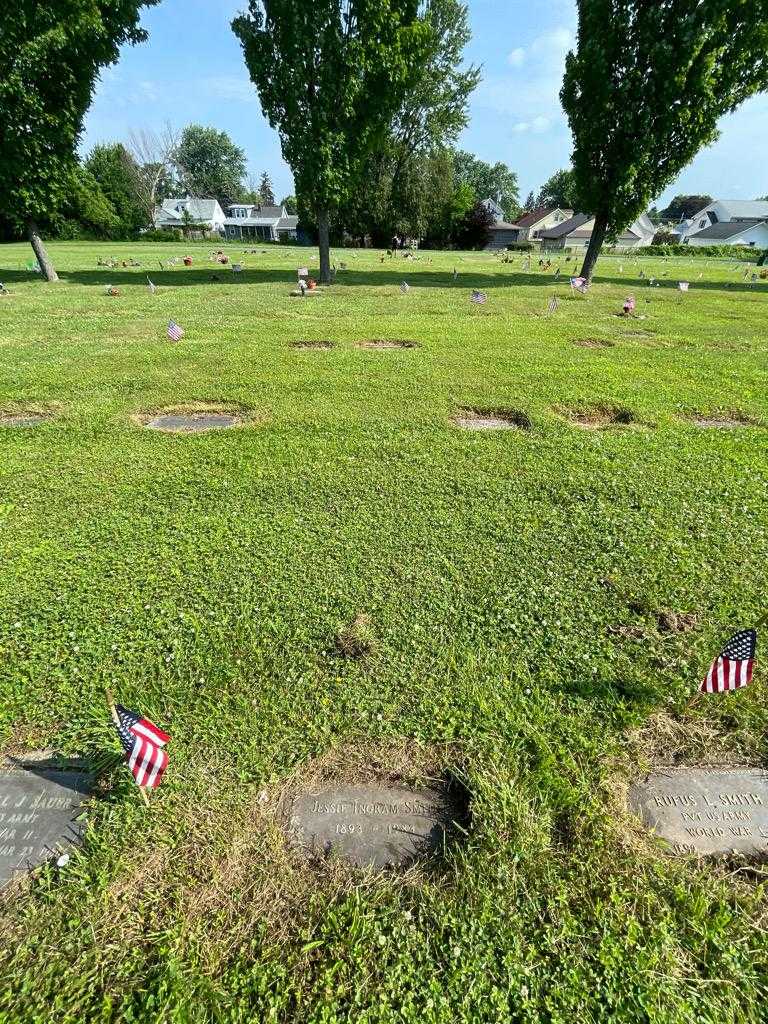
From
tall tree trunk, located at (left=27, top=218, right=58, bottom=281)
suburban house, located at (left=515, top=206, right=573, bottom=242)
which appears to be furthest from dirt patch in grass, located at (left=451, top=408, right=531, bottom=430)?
suburban house, located at (left=515, top=206, right=573, bottom=242)

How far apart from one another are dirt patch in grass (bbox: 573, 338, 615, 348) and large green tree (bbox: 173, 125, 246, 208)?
359 ft

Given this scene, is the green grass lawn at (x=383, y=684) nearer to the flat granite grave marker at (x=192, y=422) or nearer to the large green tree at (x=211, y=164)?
the flat granite grave marker at (x=192, y=422)

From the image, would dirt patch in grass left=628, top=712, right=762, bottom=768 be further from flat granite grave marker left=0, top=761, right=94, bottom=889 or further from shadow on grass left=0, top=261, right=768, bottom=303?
shadow on grass left=0, top=261, right=768, bottom=303

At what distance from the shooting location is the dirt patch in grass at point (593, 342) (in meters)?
9.22

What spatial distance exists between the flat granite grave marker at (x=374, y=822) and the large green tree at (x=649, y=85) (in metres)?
20.1

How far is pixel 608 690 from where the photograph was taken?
98.5 inches

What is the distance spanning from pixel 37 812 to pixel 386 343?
27.7 ft

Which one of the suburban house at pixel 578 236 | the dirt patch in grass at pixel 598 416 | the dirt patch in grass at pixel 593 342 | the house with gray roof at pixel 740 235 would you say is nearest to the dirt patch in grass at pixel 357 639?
the dirt patch in grass at pixel 598 416

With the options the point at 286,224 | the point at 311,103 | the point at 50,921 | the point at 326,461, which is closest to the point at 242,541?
the point at 326,461

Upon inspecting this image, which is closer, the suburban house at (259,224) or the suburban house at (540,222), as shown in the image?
the suburban house at (259,224)

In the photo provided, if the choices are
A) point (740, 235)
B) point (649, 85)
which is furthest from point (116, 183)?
point (740, 235)

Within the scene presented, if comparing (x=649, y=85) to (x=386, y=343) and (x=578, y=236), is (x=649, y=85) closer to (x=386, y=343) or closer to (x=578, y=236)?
(x=386, y=343)

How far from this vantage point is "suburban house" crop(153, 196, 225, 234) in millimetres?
70406

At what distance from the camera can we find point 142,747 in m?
1.91
